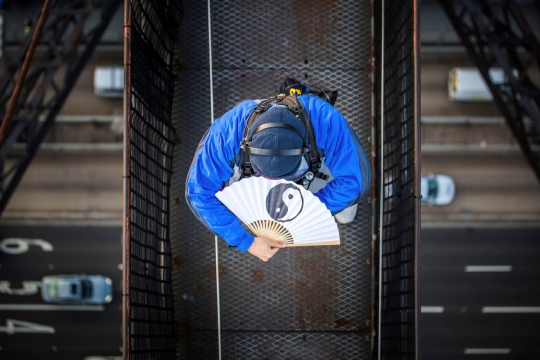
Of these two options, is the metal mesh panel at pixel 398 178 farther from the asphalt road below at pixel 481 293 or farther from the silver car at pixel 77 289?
the silver car at pixel 77 289

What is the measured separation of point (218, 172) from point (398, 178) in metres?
2.13

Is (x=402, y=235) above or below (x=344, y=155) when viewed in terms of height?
below

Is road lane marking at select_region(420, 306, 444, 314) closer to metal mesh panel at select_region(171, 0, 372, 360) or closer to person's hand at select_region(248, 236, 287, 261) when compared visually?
metal mesh panel at select_region(171, 0, 372, 360)

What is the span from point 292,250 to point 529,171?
10634 mm

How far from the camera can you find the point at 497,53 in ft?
30.8

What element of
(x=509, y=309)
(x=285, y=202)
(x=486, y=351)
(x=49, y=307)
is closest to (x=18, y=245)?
(x=49, y=307)

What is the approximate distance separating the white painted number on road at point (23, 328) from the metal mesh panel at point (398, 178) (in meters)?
11.6

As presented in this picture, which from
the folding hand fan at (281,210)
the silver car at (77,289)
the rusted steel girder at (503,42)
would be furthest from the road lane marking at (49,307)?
the rusted steel girder at (503,42)

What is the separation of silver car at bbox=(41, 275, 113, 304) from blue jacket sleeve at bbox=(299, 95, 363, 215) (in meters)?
11.0

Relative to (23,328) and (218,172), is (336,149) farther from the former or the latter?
(23,328)

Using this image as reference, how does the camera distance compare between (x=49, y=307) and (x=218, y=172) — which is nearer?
(x=218, y=172)

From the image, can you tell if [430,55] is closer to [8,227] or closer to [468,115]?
[468,115]

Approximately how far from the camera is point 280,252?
18.5 feet

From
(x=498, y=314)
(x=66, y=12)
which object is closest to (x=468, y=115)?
(x=498, y=314)
